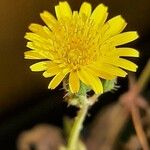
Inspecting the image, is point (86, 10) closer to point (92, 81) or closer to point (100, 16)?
point (100, 16)

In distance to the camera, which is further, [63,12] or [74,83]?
[63,12]

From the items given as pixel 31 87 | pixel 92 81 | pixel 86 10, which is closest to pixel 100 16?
pixel 86 10

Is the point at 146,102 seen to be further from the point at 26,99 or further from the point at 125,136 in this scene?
the point at 26,99

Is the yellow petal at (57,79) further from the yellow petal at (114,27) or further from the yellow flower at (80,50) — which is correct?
the yellow petal at (114,27)

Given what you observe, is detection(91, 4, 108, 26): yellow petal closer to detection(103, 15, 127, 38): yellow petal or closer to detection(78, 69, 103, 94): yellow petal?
detection(103, 15, 127, 38): yellow petal

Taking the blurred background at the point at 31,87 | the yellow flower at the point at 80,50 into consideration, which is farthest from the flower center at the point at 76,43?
the blurred background at the point at 31,87

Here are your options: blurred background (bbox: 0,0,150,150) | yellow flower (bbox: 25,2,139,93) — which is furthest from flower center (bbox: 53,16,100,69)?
blurred background (bbox: 0,0,150,150)
